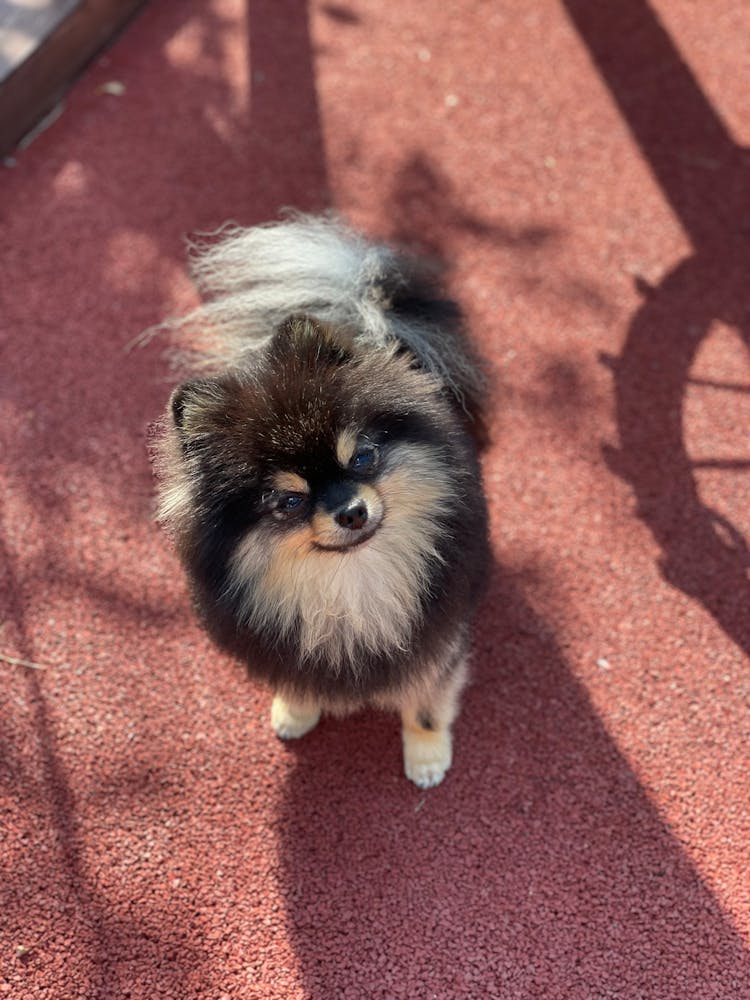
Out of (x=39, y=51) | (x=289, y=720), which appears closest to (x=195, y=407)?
(x=289, y=720)

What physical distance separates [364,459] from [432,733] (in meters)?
1.03

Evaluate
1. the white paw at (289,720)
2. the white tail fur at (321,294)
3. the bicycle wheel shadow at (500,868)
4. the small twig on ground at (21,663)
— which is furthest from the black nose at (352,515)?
the small twig on ground at (21,663)

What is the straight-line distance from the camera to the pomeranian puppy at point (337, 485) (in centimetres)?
206

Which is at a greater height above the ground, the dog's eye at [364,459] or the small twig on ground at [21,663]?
the dog's eye at [364,459]

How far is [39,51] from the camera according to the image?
4410 mm

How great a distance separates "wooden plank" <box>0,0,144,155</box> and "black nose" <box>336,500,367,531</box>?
3.45 metres

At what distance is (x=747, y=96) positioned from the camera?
4652 mm

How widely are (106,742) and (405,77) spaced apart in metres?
3.88

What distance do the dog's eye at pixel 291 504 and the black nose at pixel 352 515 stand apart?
10 centimetres

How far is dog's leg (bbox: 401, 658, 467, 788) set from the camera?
260 centimetres

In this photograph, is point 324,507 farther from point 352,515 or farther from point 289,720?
point 289,720

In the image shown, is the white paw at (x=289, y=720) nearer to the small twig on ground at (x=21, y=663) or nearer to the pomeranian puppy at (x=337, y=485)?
the pomeranian puppy at (x=337, y=485)

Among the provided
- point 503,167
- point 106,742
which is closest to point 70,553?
point 106,742

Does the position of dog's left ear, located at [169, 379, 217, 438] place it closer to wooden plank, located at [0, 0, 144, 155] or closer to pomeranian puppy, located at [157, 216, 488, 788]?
pomeranian puppy, located at [157, 216, 488, 788]
